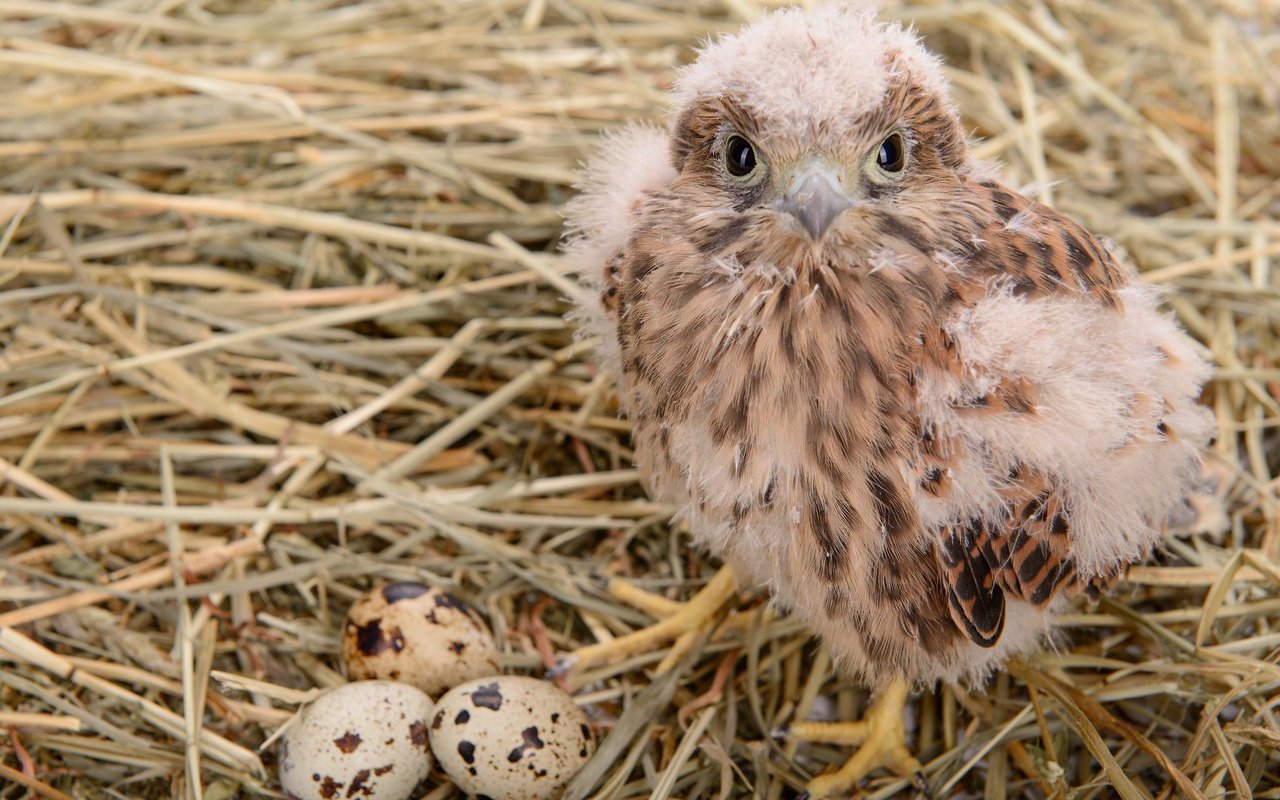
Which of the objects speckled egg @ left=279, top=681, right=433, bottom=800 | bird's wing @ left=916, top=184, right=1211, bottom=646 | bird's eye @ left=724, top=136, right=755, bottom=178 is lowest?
speckled egg @ left=279, top=681, right=433, bottom=800

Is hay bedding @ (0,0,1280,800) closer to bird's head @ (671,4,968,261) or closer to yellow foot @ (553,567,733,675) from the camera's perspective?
yellow foot @ (553,567,733,675)

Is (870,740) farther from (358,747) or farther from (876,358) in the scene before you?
(358,747)

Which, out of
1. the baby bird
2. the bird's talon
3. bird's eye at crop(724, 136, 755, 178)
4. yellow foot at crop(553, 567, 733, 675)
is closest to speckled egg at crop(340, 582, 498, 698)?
yellow foot at crop(553, 567, 733, 675)

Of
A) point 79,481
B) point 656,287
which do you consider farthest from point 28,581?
point 656,287

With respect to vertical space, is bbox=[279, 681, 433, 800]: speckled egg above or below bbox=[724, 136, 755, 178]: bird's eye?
below

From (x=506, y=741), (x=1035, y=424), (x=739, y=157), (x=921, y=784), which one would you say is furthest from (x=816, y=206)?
(x=921, y=784)
